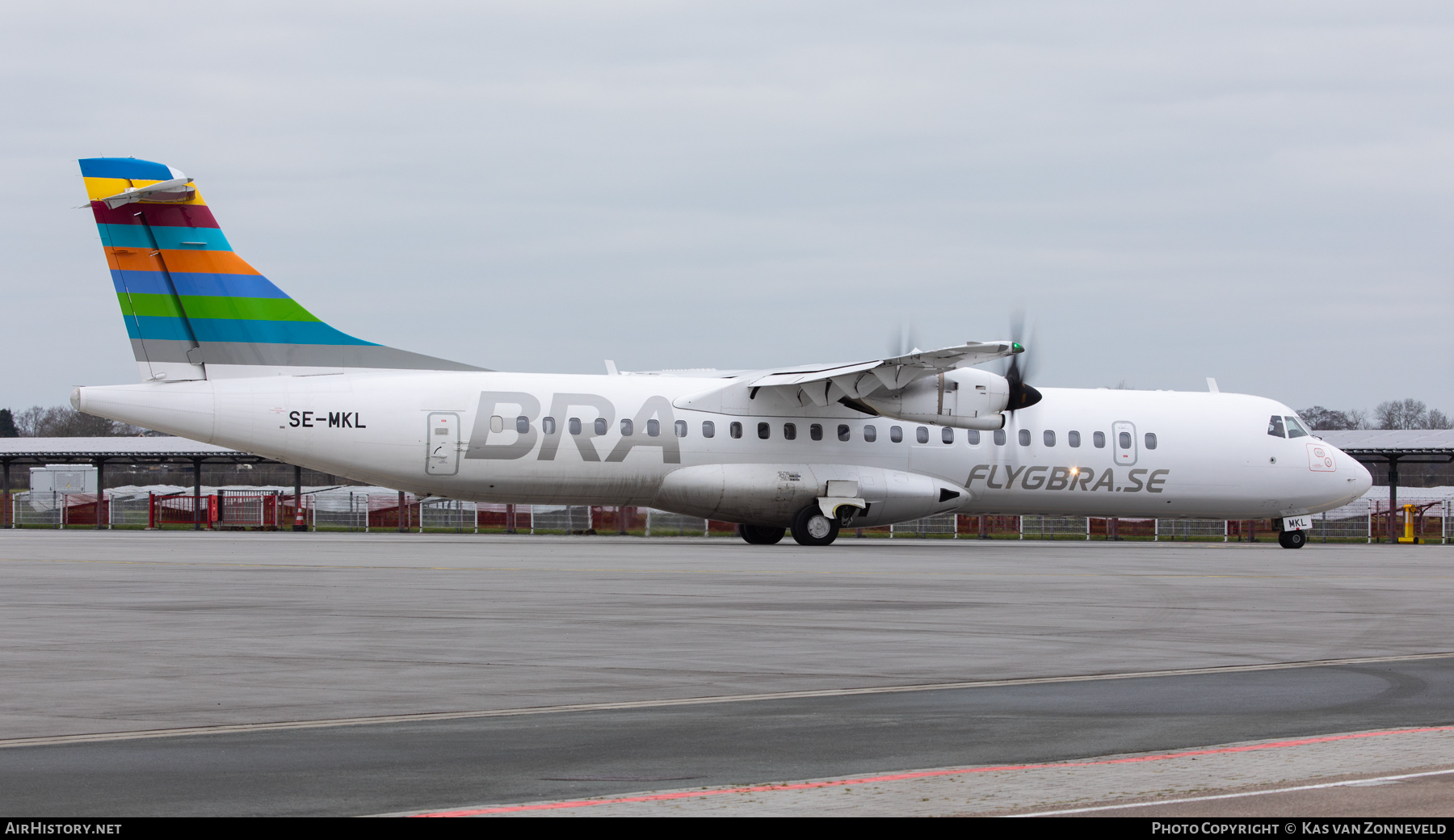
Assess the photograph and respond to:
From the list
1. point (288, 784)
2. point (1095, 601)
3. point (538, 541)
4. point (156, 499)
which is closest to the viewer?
point (288, 784)

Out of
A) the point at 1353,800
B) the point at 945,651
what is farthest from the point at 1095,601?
the point at 1353,800

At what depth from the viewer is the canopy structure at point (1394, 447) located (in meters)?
48.0

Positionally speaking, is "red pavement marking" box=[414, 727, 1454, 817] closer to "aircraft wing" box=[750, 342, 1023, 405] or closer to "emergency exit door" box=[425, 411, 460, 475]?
"aircraft wing" box=[750, 342, 1023, 405]

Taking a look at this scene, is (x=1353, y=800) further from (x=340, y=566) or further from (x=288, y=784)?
(x=340, y=566)

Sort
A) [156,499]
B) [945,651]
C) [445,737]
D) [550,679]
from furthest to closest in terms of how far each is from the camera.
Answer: [156,499]
[945,651]
[550,679]
[445,737]

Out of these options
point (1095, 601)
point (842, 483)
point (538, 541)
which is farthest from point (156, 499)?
point (1095, 601)

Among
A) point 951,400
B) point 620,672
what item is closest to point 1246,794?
point 620,672

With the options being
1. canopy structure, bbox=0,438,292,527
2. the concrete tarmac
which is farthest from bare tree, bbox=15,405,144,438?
the concrete tarmac

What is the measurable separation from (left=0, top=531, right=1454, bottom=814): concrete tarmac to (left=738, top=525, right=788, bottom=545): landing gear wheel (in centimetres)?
1329

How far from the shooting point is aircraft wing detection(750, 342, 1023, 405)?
1185 inches

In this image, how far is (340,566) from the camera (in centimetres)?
2261

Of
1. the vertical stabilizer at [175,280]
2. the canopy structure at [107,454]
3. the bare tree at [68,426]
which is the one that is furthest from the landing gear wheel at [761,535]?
the bare tree at [68,426]

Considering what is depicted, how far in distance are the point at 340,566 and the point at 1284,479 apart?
80.8 ft

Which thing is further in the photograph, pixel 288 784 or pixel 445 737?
pixel 445 737
